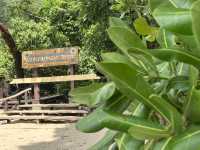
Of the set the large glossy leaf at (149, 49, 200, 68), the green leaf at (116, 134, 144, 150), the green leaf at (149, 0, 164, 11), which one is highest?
the green leaf at (149, 0, 164, 11)

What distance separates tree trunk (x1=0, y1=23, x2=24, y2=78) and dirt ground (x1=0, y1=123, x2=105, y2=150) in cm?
326

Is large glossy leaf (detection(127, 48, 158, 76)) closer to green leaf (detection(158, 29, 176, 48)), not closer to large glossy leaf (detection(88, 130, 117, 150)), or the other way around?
green leaf (detection(158, 29, 176, 48))

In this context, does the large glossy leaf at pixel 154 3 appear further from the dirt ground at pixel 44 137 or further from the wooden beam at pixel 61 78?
the wooden beam at pixel 61 78

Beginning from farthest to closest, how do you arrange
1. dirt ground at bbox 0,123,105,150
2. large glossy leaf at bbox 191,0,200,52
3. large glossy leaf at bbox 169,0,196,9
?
dirt ground at bbox 0,123,105,150 < large glossy leaf at bbox 169,0,196,9 < large glossy leaf at bbox 191,0,200,52

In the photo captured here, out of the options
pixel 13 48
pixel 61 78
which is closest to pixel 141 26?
pixel 61 78

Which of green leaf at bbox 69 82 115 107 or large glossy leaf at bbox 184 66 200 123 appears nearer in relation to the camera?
large glossy leaf at bbox 184 66 200 123

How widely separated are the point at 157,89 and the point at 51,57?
11.8 metres

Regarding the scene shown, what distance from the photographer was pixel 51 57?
12688 millimetres

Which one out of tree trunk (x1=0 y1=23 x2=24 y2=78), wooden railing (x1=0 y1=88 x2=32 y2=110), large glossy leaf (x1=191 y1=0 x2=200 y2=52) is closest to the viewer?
large glossy leaf (x1=191 y1=0 x2=200 y2=52)

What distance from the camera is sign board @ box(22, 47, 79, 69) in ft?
40.5

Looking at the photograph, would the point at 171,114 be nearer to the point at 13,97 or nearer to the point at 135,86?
the point at 135,86

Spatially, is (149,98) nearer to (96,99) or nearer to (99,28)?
(96,99)

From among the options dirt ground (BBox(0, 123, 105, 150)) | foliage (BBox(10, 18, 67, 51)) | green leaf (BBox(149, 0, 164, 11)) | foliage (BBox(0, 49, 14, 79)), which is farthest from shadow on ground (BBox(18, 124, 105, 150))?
green leaf (BBox(149, 0, 164, 11))

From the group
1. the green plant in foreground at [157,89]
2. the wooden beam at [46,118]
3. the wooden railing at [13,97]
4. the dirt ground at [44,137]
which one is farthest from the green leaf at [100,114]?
the wooden railing at [13,97]
